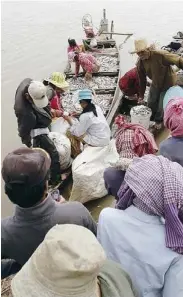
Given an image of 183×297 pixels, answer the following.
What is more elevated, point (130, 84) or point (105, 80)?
point (130, 84)

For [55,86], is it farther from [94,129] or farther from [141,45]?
[141,45]

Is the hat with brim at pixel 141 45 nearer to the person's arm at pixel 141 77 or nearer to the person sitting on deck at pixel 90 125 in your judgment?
the person's arm at pixel 141 77

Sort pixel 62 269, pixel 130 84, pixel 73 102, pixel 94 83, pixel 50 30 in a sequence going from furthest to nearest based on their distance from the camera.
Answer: pixel 50 30 → pixel 94 83 → pixel 73 102 → pixel 130 84 → pixel 62 269

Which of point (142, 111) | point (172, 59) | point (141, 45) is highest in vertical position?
point (141, 45)

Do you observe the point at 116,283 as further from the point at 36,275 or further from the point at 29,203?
the point at 29,203

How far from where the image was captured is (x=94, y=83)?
6750 mm

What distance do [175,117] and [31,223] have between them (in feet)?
4.78

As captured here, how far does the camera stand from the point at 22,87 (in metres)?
3.40

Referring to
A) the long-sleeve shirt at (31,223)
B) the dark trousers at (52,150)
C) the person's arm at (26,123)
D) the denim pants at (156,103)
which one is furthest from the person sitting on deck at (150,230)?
the denim pants at (156,103)

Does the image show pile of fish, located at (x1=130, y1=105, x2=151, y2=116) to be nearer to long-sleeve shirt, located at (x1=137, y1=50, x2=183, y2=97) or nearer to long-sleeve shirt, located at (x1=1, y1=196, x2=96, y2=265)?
long-sleeve shirt, located at (x1=137, y1=50, x2=183, y2=97)

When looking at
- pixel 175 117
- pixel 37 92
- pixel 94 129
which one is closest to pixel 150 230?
pixel 175 117

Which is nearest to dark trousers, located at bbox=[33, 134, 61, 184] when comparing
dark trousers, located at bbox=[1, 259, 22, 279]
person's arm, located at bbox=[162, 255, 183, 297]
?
dark trousers, located at bbox=[1, 259, 22, 279]

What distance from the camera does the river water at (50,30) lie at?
866cm

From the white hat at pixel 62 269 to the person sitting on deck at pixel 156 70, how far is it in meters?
3.50
